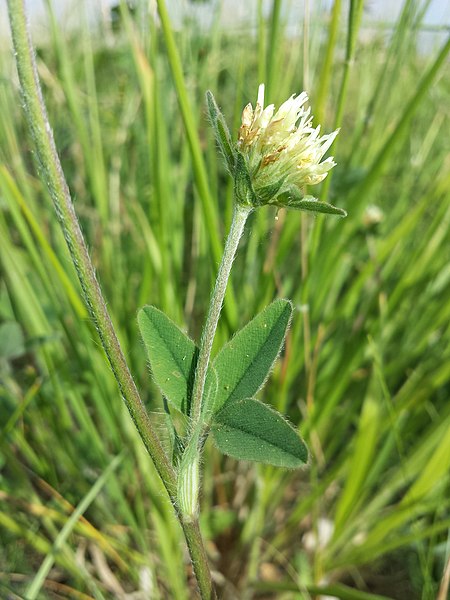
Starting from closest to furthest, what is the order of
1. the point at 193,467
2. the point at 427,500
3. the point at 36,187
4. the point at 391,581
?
1. the point at 193,467
2. the point at 427,500
3. the point at 391,581
4. the point at 36,187

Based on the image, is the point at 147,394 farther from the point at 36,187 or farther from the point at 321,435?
the point at 36,187

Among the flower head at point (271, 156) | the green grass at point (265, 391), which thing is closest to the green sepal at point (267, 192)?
the flower head at point (271, 156)

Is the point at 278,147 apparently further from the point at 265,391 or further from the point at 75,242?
the point at 265,391

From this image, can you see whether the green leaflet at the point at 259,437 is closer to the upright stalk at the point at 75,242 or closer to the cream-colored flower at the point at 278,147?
the upright stalk at the point at 75,242

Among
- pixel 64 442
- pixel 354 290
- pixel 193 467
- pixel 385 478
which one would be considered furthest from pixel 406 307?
pixel 193 467

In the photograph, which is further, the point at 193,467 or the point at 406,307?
the point at 406,307

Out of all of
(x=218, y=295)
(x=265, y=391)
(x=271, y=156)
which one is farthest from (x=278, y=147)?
(x=265, y=391)
